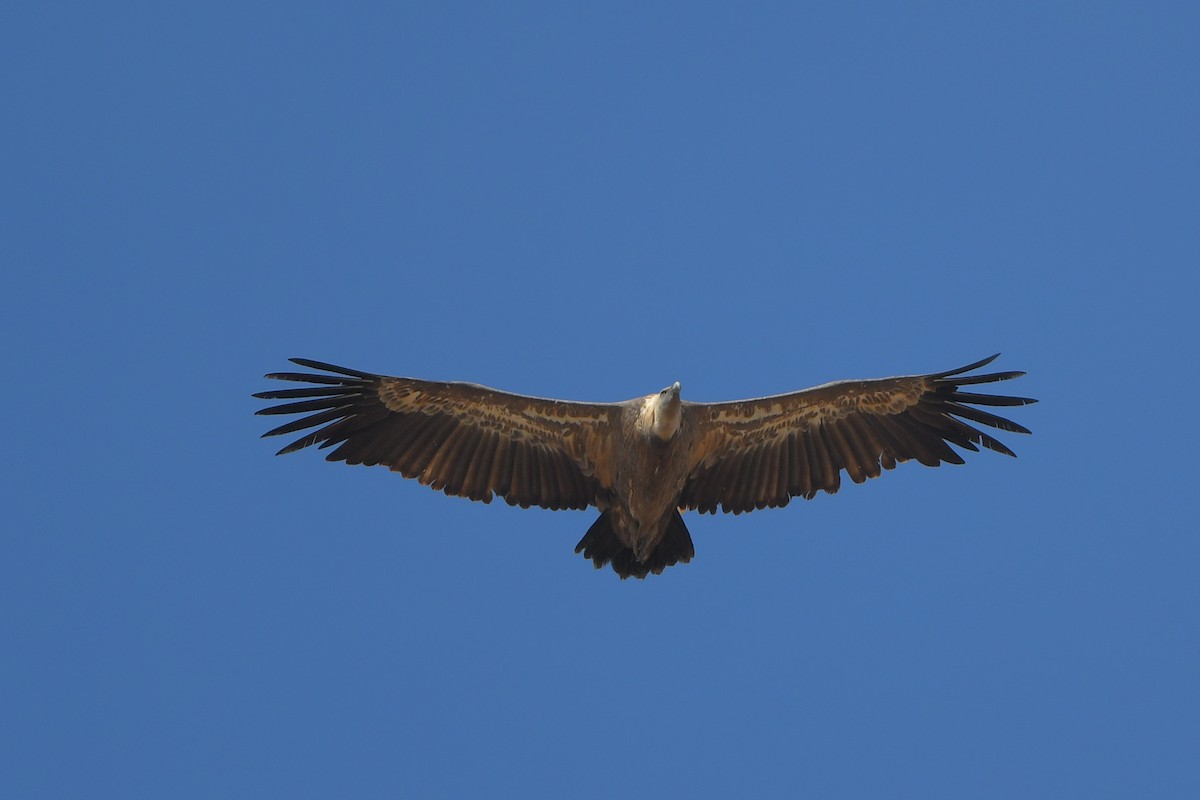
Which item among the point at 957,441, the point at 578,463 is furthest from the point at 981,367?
the point at 578,463

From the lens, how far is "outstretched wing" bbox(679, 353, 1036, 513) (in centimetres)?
1664

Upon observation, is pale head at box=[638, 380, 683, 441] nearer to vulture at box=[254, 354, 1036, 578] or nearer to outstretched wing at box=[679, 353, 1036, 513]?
vulture at box=[254, 354, 1036, 578]

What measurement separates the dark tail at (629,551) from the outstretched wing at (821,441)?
512mm

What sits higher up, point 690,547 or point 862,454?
point 862,454

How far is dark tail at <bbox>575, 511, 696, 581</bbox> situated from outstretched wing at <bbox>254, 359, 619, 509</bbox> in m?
0.40

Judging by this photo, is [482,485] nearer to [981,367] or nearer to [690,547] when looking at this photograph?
[690,547]

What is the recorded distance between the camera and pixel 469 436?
16578 mm

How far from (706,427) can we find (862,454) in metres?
1.65

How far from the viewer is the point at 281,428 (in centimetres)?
1600

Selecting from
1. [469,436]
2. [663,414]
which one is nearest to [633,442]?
[663,414]

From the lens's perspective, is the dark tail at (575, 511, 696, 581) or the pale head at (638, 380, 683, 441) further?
the dark tail at (575, 511, 696, 581)

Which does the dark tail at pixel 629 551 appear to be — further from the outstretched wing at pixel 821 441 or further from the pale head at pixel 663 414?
the pale head at pixel 663 414

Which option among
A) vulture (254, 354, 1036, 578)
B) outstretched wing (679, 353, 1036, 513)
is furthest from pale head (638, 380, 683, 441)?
outstretched wing (679, 353, 1036, 513)

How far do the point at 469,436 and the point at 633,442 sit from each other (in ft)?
5.66
